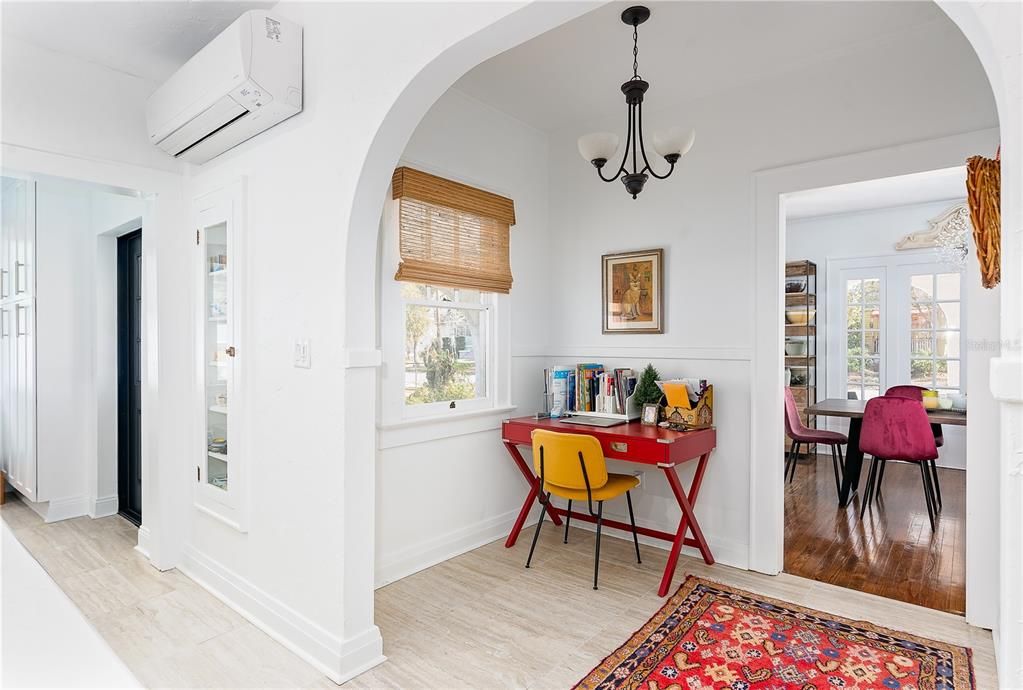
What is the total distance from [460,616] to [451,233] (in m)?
1.98

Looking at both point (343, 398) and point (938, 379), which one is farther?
point (938, 379)

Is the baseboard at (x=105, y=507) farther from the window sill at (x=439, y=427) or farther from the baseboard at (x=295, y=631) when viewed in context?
the window sill at (x=439, y=427)

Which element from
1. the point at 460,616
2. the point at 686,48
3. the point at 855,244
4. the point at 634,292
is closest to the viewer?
the point at 460,616

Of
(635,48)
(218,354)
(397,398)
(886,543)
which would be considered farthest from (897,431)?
(218,354)

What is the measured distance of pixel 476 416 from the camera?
3.50 metres

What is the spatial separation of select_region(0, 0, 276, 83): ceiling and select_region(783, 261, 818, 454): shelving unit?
18.4 ft

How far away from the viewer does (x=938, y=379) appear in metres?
5.73

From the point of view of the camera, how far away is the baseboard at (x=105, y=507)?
396 cm

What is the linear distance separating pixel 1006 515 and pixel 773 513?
2.30 meters

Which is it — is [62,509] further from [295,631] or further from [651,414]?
[651,414]

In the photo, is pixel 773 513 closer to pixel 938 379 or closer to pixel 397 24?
pixel 397 24

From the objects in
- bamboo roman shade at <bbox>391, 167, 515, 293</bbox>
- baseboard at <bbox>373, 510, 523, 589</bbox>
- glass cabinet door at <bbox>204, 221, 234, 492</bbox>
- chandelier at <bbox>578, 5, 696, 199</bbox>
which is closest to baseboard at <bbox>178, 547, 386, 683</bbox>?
glass cabinet door at <bbox>204, 221, 234, 492</bbox>

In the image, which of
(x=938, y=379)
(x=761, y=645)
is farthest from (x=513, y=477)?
(x=938, y=379)

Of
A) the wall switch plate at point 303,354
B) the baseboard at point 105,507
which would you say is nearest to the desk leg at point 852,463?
the wall switch plate at point 303,354
